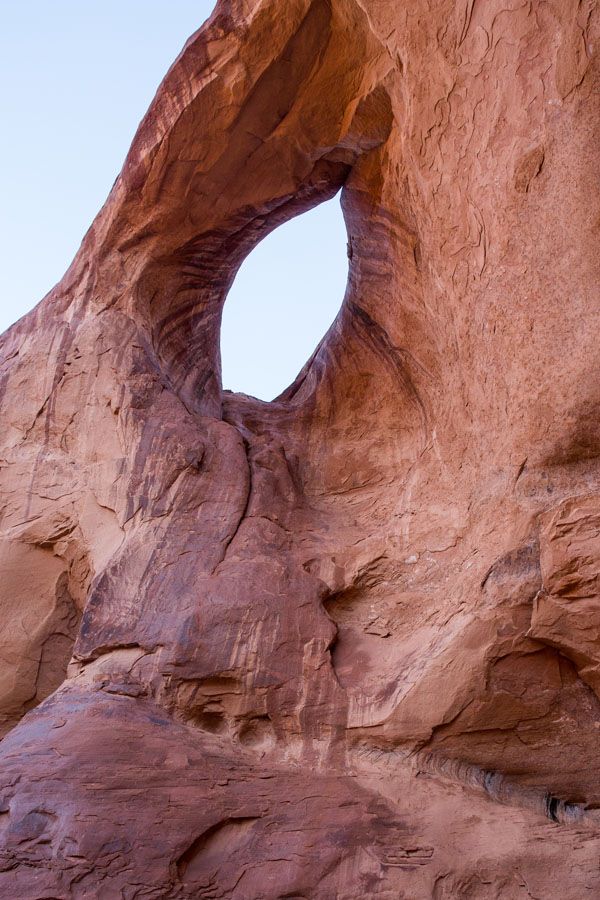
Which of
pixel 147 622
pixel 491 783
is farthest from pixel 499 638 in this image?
pixel 147 622

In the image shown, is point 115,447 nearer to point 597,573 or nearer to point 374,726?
point 374,726

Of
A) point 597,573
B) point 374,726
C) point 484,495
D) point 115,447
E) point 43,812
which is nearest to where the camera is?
point 43,812

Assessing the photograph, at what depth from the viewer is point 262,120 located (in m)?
5.20

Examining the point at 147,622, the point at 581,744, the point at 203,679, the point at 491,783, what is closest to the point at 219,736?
the point at 203,679

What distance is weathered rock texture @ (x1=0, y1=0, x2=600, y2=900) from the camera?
12.5 ft

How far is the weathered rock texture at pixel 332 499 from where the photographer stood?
150 inches

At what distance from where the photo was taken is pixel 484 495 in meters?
4.48

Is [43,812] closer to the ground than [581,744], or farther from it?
closer to the ground

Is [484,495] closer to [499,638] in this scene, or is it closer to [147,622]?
[499,638]

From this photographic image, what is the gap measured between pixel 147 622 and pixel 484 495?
173 cm

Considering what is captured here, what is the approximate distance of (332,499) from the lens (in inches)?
214

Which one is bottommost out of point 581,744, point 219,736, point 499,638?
point 219,736

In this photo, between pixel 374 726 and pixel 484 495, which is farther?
pixel 484 495

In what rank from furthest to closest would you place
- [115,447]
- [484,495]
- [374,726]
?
[115,447], [484,495], [374,726]
